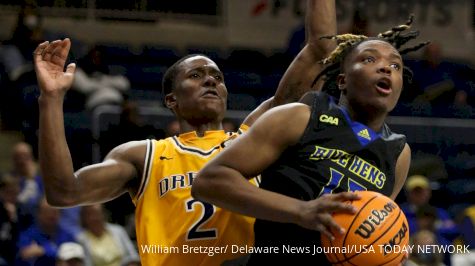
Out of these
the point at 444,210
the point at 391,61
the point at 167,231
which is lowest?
the point at 444,210

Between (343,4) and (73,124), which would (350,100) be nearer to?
(73,124)

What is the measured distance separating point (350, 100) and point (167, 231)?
3.64ft

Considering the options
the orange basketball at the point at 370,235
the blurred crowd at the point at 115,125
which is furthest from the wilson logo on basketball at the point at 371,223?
the blurred crowd at the point at 115,125

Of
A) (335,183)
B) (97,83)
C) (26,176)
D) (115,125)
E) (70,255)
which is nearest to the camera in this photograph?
(335,183)

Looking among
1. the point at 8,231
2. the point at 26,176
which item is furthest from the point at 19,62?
the point at 8,231

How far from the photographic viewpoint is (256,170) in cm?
351

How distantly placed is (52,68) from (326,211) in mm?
1287

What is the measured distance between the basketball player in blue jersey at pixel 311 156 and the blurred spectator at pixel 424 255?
328 cm

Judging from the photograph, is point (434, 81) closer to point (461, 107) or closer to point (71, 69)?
point (461, 107)

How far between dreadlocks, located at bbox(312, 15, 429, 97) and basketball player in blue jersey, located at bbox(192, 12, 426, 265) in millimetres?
79

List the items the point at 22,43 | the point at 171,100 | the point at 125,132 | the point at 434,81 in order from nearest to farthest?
the point at 171,100, the point at 125,132, the point at 22,43, the point at 434,81

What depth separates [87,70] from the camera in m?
9.86

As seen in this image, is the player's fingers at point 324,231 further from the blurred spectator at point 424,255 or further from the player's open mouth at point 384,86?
the blurred spectator at point 424,255

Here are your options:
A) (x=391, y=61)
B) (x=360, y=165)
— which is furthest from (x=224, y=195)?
(x=391, y=61)
